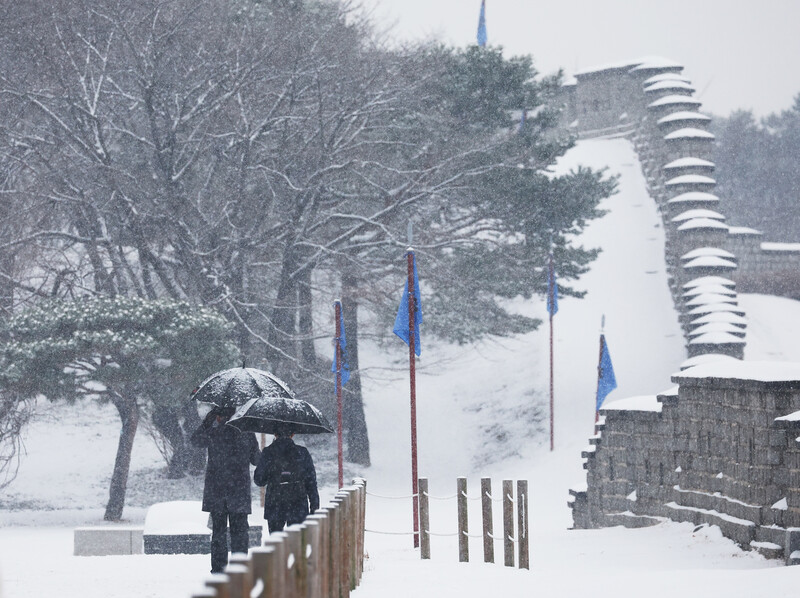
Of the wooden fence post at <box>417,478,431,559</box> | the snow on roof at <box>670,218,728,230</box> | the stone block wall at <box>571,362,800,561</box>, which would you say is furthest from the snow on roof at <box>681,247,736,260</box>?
the wooden fence post at <box>417,478,431,559</box>

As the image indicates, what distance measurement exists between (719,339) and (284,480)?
19918 mm

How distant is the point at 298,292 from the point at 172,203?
19.3 feet

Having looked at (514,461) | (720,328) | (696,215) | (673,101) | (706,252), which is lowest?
(514,461)

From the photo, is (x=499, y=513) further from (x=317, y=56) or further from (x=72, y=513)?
(x=317, y=56)

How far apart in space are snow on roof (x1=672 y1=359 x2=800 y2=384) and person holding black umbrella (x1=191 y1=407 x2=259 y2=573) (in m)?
6.10

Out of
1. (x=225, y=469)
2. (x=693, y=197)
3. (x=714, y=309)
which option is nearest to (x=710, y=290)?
(x=714, y=309)

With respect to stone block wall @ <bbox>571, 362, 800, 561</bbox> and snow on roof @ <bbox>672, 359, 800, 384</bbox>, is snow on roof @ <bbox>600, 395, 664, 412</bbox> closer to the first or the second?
stone block wall @ <bbox>571, 362, 800, 561</bbox>

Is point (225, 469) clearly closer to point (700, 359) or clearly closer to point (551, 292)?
point (700, 359)

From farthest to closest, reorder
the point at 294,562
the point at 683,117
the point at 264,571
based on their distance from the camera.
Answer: the point at 683,117 < the point at 294,562 < the point at 264,571

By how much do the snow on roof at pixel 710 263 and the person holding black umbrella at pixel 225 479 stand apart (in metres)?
22.2

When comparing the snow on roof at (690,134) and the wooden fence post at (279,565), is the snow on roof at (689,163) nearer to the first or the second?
the snow on roof at (690,134)

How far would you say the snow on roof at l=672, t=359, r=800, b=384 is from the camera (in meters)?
13.3

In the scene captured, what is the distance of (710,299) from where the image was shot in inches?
1187

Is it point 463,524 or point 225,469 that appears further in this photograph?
point 463,524
